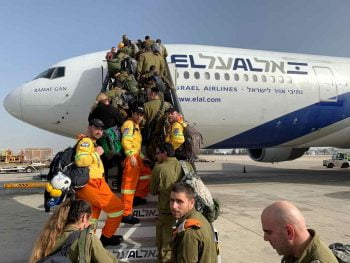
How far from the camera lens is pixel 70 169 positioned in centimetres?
384

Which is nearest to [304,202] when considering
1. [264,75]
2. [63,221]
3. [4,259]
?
[264,75]

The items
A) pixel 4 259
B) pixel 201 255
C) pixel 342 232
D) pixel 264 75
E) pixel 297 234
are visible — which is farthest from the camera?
pixel 264 75

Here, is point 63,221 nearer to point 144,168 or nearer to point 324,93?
point 144,168

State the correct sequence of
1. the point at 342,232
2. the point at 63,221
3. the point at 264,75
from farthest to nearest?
the point at 264,75 < the point at 342,232 < the point at 63,221

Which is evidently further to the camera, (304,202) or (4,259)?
(304,202)

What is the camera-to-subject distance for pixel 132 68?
7.59m

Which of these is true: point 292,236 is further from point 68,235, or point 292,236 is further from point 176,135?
point 176,135

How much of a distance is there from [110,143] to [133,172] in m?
0.66

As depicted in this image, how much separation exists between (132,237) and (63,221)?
2.30m

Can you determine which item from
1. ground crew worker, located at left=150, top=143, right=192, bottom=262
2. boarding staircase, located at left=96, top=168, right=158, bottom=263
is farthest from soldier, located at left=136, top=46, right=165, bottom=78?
ground crew worker, located at left=150, top=143, right=192, bottom=262

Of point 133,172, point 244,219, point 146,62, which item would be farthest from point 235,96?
point 133,172

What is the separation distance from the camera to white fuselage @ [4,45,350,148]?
10211 mm

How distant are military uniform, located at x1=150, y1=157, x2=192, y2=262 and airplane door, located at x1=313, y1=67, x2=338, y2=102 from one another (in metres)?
9.55

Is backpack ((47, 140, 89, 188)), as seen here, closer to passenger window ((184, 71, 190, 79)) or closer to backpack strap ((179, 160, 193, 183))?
backpack strap ((179, 160, 193, 183))
